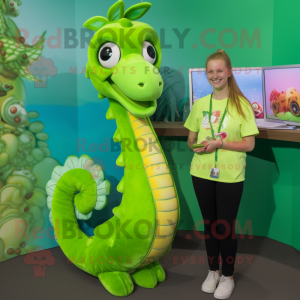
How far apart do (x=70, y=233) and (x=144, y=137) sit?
0.78 meters

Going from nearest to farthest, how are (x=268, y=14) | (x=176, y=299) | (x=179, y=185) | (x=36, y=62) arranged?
(x=176, y=299) < (x=36, y=62) < (x=268, y=14) < (x=179, y=185)

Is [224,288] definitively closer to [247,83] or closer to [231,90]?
[231,90]

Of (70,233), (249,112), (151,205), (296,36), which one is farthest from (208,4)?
(70,233)

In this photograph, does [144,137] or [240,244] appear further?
[240,244]

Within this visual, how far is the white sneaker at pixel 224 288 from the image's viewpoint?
1.87 metres

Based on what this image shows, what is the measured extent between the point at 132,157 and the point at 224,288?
853mm

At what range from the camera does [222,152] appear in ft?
5.97

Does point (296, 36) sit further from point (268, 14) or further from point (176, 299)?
point (176, 299)

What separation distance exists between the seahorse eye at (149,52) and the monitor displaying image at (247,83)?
0.72 meters

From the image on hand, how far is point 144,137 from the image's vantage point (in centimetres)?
183

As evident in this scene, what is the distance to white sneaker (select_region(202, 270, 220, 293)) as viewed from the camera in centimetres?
193

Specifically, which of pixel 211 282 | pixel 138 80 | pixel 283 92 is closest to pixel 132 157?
pixel 138 80

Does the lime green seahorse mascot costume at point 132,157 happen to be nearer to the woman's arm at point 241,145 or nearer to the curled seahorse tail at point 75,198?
the curled seahorse tail at point 75,198

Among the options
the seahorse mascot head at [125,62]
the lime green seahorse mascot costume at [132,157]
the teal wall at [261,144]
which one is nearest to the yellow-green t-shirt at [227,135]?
the lime green seahorse mascot costume at [132,157]
